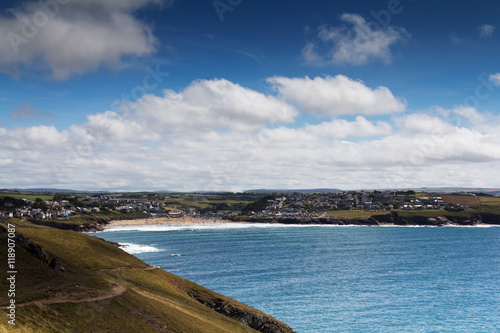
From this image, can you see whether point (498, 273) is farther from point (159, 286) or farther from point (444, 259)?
point (159, 286)

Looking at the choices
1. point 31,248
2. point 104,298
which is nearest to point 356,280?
point 104,298

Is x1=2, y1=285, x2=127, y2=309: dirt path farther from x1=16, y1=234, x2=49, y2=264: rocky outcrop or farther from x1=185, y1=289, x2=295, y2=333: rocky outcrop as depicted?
x1=185, y1=289, x2=295, y2=333: rocky outcrop

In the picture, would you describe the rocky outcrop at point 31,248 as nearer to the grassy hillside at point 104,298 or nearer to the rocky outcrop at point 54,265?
the grassy hillside at point 104,298

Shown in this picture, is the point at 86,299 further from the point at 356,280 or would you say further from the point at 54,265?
the point at 356,280

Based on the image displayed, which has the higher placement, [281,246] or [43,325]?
[43,325]

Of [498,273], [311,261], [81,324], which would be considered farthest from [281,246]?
[81,324]

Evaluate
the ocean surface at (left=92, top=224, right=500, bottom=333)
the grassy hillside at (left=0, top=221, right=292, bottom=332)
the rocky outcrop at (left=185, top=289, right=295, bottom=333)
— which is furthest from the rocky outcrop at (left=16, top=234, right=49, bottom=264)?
the ocean surface at (left=92, top=224, right=500, bottom=333)
